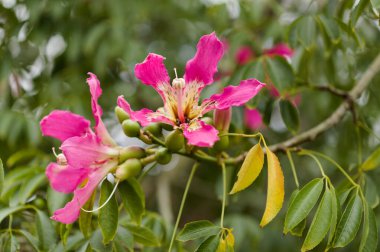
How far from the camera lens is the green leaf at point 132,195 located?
1.26m

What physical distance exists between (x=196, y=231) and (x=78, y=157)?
0.97ft

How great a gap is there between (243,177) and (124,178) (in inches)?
11.2

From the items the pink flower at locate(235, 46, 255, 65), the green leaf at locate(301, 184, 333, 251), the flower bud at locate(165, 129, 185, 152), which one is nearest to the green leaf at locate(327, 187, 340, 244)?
the green leaf at locate(301, 184, 333, 251)

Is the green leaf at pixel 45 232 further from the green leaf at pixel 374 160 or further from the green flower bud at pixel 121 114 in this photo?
the green leaf at pixel 374 160

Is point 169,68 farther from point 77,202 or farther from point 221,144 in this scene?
point 77,202

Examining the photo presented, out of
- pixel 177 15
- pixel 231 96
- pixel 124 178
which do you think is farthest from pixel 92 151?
pixel 177 15

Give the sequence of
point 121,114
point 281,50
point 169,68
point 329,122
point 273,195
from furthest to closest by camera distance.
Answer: point 169,68 → point 281,50 → point 329,122 → point 121,114 → point 273,195

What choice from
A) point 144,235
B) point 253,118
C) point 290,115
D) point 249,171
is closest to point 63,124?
point 144,235

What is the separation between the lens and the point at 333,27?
162 cm

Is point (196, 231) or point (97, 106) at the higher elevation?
point (97, 106)

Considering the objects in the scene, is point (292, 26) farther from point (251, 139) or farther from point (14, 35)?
point (14, 35)

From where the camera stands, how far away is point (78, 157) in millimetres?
1156

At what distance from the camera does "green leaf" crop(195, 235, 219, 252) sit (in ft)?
3.71

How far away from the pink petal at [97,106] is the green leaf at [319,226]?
496 mm
